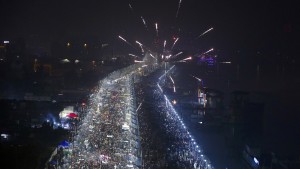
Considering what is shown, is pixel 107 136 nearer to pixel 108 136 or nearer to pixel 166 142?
pixel 108 136

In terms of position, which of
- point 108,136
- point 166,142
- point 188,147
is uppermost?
point 108,136

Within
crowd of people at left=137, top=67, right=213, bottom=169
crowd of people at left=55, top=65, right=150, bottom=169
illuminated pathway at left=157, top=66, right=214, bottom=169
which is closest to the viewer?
crowd of people at left=55, top=65, right=150, bottom=169

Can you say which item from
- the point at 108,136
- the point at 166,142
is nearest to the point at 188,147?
the point at 166,142

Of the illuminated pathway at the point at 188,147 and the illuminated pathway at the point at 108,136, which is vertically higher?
the illuminated pathway at the point at 108,136

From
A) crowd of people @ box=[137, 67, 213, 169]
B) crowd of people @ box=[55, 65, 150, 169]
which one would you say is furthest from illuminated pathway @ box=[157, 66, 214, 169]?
crowd of people @ box=[55, 65, 150, 169]

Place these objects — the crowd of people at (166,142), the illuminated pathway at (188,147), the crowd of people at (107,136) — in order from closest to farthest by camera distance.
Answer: the crowd of people at (107,136)
the crowd of people at (166,142)
the illuminated pathway at (188,147)

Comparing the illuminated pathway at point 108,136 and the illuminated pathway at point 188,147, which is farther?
the illuminated pathway at point 188,147

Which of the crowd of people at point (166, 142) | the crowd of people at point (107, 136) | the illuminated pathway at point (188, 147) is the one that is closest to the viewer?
the crowd of people at point (107, 136)

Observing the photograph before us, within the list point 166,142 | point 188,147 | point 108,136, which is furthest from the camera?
point 166,142

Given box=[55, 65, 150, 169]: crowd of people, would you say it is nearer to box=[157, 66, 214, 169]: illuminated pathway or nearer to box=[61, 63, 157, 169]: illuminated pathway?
box=[61, 63, 157, 169]: illuminated pathway

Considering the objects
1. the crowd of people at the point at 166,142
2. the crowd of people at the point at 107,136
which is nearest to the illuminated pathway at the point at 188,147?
the crowd of people at the point at 166,142

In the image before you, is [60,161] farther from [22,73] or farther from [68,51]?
[68,51]

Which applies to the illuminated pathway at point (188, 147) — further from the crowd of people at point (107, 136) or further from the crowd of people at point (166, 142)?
the crowd of people at point (107, 136)
